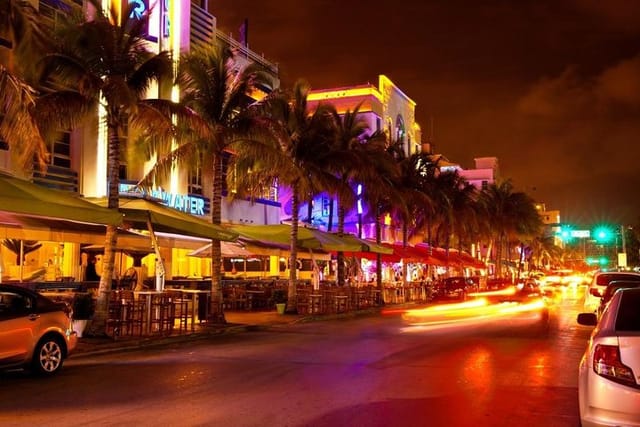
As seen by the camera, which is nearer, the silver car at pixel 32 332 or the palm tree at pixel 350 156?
the silver car at pixel 32 332

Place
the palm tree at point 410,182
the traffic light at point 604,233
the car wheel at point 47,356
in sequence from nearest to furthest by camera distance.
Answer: the car wheel at point 47,356 → the palm tree at point 410,182 → the traffic light at point 604,233

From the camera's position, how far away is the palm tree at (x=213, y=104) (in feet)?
65.8

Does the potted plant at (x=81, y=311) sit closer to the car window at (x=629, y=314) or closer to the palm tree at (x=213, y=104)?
the palm tree at (x=213, y=104)

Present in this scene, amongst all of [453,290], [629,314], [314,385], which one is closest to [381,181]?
[453,290]

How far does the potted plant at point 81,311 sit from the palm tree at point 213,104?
4.83 meters

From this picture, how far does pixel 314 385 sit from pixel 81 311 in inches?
330

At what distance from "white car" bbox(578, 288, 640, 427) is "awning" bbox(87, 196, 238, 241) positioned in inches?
509

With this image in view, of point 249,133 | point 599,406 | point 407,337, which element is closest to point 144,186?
point 249,133

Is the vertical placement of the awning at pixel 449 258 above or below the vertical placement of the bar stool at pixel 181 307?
above

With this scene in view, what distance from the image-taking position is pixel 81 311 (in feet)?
53.5

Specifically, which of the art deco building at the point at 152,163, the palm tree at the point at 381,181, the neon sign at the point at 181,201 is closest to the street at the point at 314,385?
the art deco building at the point at 152,163

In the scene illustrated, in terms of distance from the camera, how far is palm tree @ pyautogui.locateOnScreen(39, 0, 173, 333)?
51.2 feet

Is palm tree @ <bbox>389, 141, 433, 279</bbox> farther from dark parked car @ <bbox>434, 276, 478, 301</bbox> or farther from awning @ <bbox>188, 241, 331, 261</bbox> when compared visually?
awning @ <bbox>188, 241, 331, 261</bbox>

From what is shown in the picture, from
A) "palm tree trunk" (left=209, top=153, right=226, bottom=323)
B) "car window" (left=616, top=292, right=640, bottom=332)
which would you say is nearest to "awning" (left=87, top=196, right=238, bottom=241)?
"palm tree trunk" (left=209, top=153, right=226, bottom=323)
